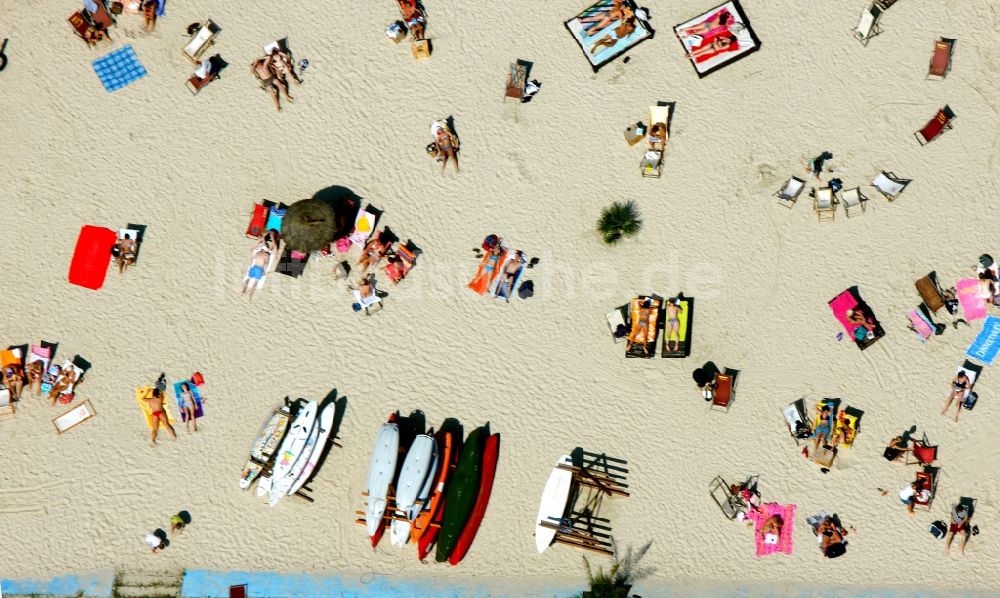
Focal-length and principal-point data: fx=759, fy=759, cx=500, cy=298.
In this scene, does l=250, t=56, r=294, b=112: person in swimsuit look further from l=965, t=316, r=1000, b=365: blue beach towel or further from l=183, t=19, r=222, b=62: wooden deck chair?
l=965, t=316, r=1000, b=365: blue beach towel

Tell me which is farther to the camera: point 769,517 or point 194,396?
point 194,396

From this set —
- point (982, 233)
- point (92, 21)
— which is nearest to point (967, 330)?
point (982, 233)

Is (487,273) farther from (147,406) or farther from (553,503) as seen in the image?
(147,406)

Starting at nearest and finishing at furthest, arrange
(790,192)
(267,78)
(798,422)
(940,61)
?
(798,422), (790,192), (940,61), (267,78)

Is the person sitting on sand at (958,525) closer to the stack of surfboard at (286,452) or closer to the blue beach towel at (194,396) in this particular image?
the stack of surfboard at (286,452)

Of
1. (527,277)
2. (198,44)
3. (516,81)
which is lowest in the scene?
(527,277)

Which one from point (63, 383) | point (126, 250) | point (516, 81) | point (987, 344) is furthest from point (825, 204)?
point (63, 383)

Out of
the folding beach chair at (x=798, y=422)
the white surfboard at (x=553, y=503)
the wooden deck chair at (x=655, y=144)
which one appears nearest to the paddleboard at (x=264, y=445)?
the white surfboard at (x=553, y=503)
